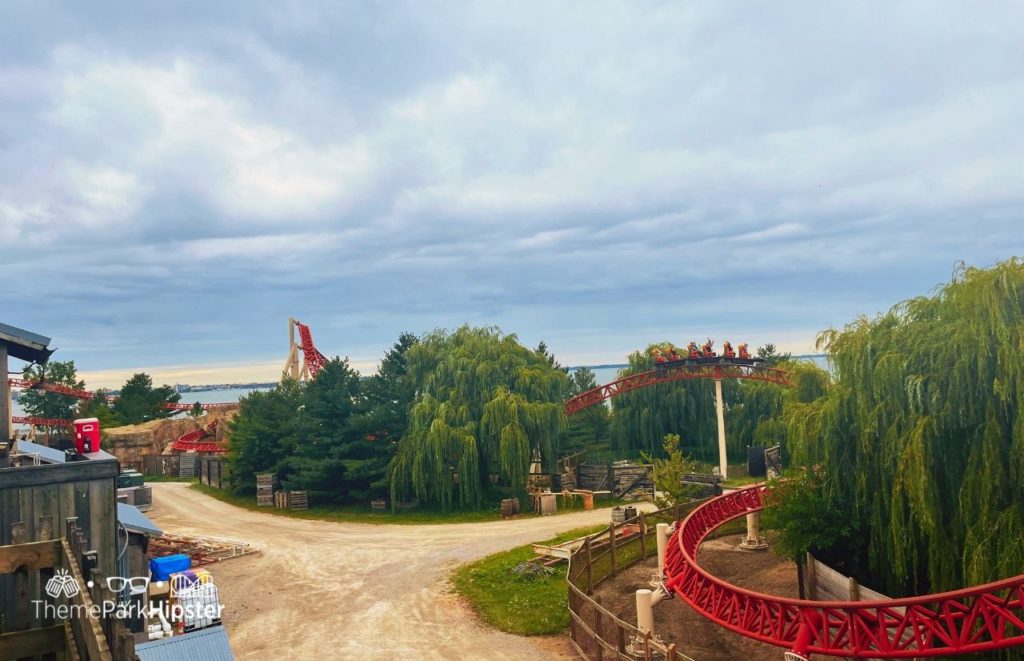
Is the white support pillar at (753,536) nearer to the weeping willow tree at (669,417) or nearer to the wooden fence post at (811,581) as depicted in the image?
the wooden fence post at (811,581)

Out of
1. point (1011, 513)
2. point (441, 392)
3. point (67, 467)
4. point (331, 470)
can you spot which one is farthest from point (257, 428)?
point (1011, 513)

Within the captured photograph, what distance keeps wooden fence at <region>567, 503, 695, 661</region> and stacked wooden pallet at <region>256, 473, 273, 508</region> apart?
18750mm

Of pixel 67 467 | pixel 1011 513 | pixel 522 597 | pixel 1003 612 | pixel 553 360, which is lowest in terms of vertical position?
pixel 522 597

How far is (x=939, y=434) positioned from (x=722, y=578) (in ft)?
27.8

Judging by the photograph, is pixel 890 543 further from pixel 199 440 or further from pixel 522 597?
pixel 199 440

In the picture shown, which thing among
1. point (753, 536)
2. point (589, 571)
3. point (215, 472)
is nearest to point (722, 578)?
A: point (753, 536)

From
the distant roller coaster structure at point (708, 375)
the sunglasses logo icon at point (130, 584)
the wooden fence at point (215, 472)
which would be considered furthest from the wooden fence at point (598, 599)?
the wooden fence at point (215, 472)

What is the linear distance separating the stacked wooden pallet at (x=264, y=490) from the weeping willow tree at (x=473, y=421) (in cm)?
699

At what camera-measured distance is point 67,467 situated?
36.1 ft

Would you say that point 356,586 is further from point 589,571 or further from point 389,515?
point 389,515

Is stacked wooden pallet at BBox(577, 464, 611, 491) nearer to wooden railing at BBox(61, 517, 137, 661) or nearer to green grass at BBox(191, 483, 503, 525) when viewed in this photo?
green grass at BBox(191, 483, 503, 525)

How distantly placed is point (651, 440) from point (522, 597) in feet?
84.3

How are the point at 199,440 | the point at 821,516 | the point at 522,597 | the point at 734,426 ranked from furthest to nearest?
the point at 199,440, the point at 734,426, the point at 522,597, the point at 821,516

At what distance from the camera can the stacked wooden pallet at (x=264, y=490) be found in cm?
3425
